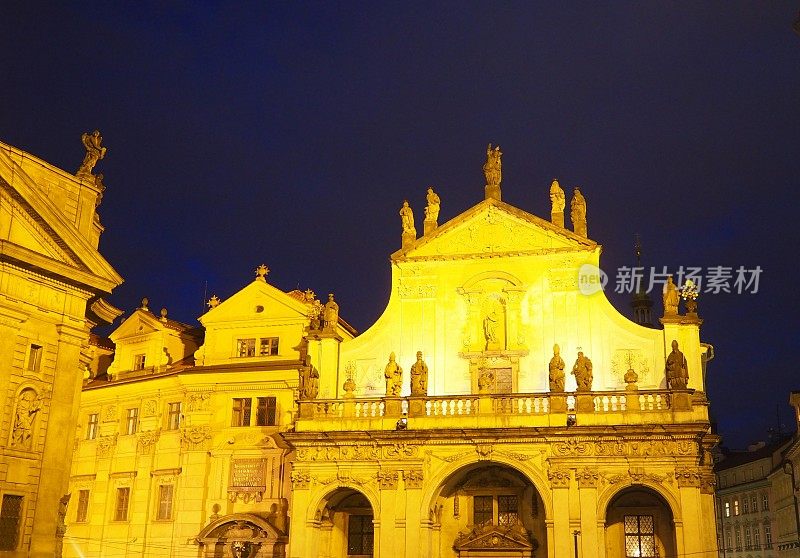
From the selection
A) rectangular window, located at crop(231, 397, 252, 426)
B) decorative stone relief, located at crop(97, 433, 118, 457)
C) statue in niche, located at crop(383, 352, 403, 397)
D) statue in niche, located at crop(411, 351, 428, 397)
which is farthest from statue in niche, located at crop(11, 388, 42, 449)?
decorative stone relief, located at crop(97, 433, 118, 457)

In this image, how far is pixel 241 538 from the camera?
34469 millimetres

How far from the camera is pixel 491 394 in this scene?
30.5 metres

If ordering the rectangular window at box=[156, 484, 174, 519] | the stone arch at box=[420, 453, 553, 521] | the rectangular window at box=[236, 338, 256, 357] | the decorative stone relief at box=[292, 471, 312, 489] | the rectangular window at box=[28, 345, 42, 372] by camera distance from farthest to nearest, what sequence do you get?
1. the rectangular window at box=[236, 338, 256, 357]
2. the rectangular window at box=[156, 484, 174, 519]
3. the decorative stone relief at box=[292, 471, 312, 489]
4. the stone arch at box=[420, 453, 553, 521]
5. the rectangular window at box=[28, 345, 42, 372]

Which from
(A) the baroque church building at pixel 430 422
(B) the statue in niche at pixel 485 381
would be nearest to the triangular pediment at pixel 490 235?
(A) the baroque church building at pixel 430 422

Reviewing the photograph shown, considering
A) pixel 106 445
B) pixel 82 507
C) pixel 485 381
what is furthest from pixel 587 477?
pixel 82 507

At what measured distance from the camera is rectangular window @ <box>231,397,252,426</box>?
37062 mm

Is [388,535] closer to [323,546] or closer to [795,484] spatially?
[323,546]

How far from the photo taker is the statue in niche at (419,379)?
31159mm

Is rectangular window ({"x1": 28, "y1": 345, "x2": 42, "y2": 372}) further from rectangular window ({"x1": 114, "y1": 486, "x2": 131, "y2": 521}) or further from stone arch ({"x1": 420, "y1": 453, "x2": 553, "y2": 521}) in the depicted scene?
rectangular window ({"x1": 114, "y1": 486, "x2": 131, "y2": 521})

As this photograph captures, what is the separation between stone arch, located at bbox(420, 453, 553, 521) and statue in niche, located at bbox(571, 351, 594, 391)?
338cm

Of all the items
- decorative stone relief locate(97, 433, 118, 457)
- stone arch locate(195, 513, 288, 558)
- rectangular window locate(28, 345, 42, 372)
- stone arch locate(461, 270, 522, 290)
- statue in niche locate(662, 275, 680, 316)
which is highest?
stone arch locate(461, 270, 522, 290)

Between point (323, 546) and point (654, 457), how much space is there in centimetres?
1241

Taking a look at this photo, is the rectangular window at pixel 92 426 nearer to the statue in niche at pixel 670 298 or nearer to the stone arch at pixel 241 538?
the stone arch at pixel 241 538

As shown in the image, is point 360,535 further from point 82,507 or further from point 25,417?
point 82,507
